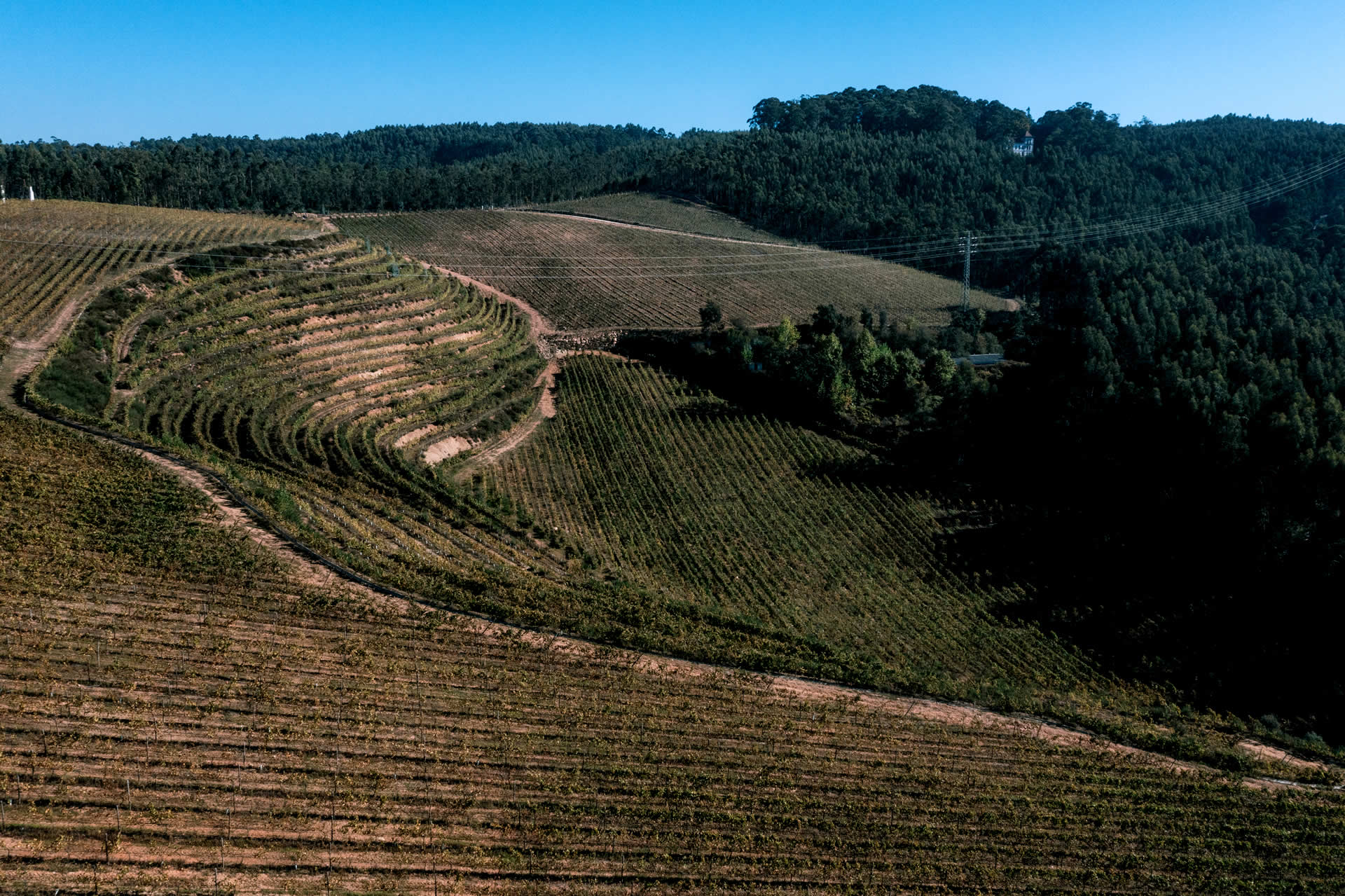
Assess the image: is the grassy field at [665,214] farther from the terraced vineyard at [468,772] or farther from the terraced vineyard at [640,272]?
the terraced vineyard at [468,772]

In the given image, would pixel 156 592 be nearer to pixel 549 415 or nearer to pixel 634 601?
pixel 634 601

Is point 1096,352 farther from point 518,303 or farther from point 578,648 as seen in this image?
point 578,648

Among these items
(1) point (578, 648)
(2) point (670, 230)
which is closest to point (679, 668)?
(1) point (578, 648)

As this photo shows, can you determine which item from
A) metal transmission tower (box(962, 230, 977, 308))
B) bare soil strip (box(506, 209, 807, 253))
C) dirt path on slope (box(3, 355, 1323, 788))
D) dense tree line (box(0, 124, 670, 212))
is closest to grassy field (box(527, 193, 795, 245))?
bare soil strip (box(506, 209, 807, 253))

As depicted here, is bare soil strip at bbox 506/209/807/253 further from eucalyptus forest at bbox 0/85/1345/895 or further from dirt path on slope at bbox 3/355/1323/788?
dirt path on slope at bbox 3/355/1323/788

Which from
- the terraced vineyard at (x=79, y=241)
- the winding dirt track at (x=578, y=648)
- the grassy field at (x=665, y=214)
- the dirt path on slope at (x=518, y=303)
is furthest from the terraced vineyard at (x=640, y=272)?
the winding dirt track at (x=578, y=648)
